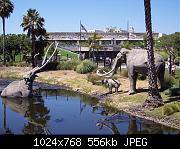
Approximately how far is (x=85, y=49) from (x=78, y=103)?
41.1m

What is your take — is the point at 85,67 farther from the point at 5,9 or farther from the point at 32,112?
the point at 5,9

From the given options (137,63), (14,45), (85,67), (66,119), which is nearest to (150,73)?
(137,63)

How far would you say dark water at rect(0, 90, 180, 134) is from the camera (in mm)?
18547

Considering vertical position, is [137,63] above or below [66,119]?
above

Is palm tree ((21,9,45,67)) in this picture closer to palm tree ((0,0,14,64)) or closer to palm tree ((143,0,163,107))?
palm tree ((0,0,14,64))

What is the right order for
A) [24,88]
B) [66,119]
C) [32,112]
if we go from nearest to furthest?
[66,119], [32,112], [24,88]

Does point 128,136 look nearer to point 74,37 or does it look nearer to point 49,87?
point 49,87

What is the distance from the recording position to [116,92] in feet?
90.3

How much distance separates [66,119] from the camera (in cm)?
2097

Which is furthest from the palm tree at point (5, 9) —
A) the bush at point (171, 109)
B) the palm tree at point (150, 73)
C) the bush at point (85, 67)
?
the bush at point (171, 109)

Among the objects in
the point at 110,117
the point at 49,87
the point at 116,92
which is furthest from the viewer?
the point at 49,87

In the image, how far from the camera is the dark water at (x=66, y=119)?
60.8 feet

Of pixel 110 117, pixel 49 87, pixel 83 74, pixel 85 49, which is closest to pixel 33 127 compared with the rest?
pixel 110 117

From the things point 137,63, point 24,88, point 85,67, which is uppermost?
point 137,63
